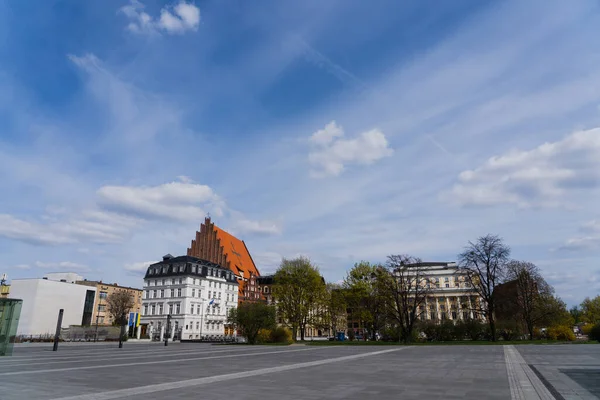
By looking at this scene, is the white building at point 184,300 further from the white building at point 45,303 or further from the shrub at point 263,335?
the shrub at point 263,335

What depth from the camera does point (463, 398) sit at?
9.01 meters

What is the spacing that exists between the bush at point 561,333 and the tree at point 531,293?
13.9ft

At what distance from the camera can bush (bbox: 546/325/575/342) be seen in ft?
153

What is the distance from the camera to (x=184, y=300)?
7788 centimetres

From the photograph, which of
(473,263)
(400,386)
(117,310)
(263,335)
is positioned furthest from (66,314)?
(400,386)

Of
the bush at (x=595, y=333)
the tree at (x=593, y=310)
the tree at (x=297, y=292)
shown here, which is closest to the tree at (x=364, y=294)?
the tree at (x=297, y=292)

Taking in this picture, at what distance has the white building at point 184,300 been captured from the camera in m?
77.3

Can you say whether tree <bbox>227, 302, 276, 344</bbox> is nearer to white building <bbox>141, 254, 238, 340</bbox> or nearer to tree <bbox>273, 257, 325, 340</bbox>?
tree <bbox>273, 257, 325, 340</bbox>

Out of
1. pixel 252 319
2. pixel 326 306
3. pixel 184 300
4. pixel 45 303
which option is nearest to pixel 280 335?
pixel 252 319

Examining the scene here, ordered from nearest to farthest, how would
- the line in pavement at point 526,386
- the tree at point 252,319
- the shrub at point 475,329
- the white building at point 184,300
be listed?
the line in pavement at point 526,386
the tree at point 252,319
the shrub at point 475,329
the white building at point 184,300

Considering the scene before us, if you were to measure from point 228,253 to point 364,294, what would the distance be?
5655 cm

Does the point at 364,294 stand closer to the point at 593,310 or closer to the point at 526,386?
the point at 526,386

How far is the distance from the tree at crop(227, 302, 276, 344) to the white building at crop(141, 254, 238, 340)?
89.2 feet

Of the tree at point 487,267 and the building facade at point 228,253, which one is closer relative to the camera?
the tree at point 487,267
